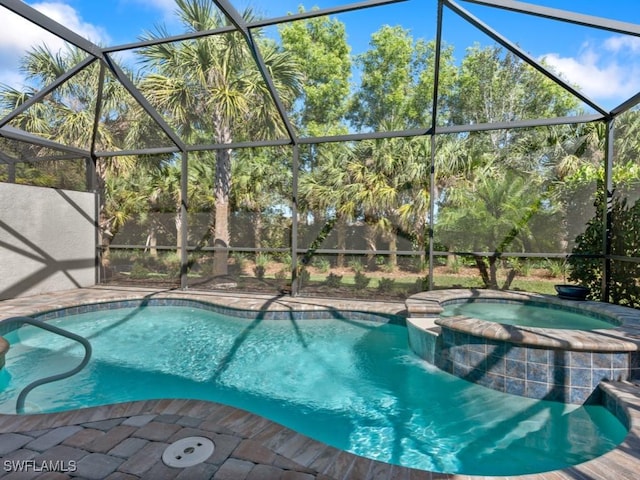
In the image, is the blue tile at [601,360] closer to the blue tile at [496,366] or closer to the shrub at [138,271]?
the blue tile at [496,366]

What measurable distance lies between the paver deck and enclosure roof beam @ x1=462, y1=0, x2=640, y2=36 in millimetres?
3949

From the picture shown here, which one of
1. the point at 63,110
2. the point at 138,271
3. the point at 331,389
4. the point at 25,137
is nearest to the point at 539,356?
the point at 331,389

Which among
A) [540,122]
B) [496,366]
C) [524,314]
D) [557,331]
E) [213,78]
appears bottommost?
[496,366]

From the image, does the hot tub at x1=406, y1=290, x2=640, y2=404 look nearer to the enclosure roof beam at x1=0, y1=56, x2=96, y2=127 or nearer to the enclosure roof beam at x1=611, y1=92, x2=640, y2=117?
the enclosure roof beam at x1=611, y1=92, x2=640, y2=117

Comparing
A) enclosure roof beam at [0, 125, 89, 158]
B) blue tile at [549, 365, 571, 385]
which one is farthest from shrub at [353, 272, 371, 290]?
enclosure roof beam at [0, 125, 89, 158]

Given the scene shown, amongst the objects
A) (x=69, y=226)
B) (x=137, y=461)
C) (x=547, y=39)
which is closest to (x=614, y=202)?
(x=137, y=461)

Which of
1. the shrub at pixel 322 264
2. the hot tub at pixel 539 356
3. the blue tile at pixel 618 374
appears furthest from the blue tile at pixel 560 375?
the shrub at pixel 322 264

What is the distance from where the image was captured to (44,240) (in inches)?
305

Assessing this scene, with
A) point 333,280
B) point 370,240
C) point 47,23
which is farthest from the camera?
point 370,240

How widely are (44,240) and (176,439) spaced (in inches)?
294

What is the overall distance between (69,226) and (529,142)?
47.1 ft

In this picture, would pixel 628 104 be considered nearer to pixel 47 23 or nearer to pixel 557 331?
pixel 557 331

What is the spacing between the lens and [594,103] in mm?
5676

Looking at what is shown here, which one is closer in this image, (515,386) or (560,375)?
(560,375)
